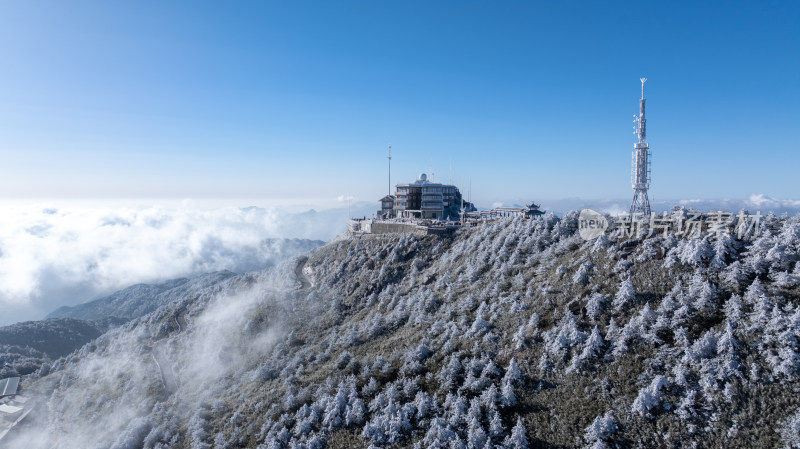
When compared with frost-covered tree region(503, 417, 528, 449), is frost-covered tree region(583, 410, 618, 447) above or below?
above

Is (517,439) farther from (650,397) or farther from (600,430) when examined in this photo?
(650,397)

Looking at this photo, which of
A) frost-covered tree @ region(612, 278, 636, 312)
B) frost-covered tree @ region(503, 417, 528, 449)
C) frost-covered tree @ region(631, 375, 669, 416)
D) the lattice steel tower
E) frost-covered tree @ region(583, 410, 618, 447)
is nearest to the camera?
frost-covered tree @ region(583, 410, 618, 447)

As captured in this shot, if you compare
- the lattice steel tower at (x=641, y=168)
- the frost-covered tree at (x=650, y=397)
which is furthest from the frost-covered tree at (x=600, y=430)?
the lattice steel tower at (x=641, y=168)

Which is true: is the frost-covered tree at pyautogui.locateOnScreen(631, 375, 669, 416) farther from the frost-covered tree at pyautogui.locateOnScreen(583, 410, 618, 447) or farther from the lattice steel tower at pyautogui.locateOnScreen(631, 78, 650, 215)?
the lattice steel tower at pyautogui.locateOnScreen(631, 78, 650, 215)

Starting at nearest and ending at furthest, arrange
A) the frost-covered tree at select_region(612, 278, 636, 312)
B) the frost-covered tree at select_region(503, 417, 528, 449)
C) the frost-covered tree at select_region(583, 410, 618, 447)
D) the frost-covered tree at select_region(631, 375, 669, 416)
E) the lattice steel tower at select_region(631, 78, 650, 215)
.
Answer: the frost-covered tree at select_region(583, 410, 618, 447), the frost-covered tree at select_region(631, 375, 669, 416), the frost-covered tree at select_region(503, 417, 528, 449), the frost-covered tree at select_region(612, 278, 636, 312), the lattice steel tower at select_region(631, 78, 650, 215)

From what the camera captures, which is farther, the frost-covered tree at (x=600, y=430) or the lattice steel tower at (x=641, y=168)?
the lattice steel tower at (x=641, y=168)

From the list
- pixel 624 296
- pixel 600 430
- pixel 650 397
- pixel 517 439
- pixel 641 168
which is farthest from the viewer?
pixel 641 168

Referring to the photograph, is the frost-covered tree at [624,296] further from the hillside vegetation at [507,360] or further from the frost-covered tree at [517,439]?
the frost-covered tree at [517,439]

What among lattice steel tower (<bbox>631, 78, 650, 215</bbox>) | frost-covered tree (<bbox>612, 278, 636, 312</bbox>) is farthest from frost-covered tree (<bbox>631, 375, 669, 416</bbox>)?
lattice steel tower (<bbox>631, 78, 650, 215</bbox>)

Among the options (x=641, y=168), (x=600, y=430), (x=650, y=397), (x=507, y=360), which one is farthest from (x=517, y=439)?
(x=641, y=168)
